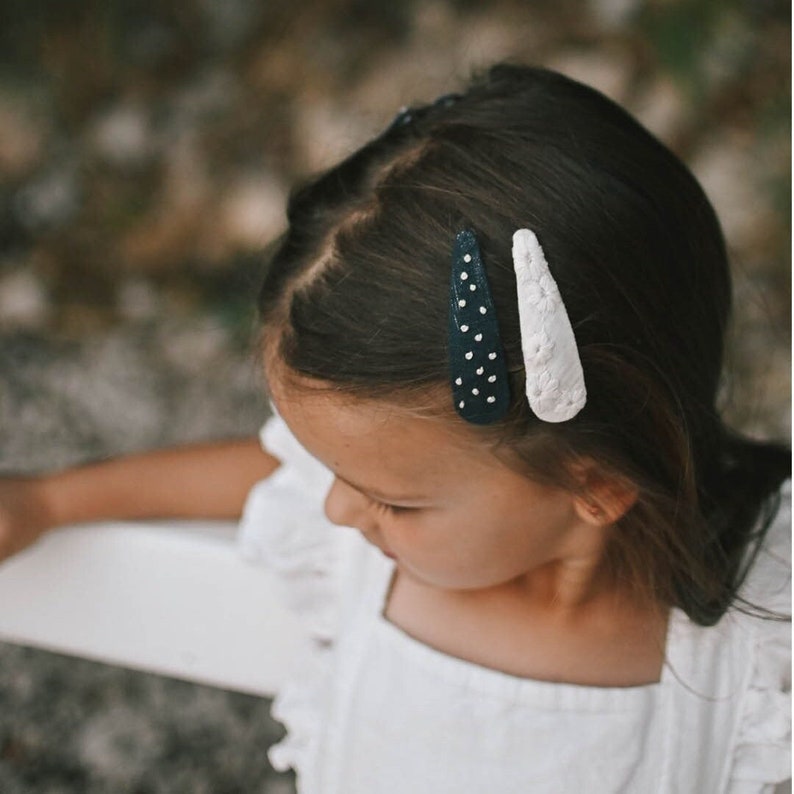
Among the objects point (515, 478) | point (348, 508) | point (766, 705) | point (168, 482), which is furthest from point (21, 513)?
point (766, 705)

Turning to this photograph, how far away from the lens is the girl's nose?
83 cm

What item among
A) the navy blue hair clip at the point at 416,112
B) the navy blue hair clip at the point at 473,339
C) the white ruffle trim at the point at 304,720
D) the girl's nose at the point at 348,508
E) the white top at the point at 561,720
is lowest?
→ the white ruffle trim at the point at 304,720

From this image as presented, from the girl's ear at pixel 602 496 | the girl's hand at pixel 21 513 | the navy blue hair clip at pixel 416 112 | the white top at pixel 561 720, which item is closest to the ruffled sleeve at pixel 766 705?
the white top at pixel 561 720

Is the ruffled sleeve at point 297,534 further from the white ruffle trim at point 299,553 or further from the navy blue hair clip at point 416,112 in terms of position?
the navy blue hair clip at point 416,112

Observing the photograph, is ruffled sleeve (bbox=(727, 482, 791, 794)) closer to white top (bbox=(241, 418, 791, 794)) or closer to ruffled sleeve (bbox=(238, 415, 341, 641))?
white top (bbox=(241, 418, 791, 794))

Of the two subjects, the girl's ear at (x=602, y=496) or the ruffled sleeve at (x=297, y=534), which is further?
the ruffled sleeve at (x=297, y=534)

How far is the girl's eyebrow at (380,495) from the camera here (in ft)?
2.57

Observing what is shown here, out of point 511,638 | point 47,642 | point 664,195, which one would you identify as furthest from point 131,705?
point 664,195

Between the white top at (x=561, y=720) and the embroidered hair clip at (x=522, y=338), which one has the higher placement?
the embroidered hair clip at (x=522, y=338)

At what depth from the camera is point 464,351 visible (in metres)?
0.70

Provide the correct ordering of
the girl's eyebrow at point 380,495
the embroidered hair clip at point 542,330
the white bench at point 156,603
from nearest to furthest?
the embroidered hair clip at point 542,330, the girl's eyebrow at point 380,495, the white bench at point 156,603

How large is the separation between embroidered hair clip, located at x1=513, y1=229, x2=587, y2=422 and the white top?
302 mm

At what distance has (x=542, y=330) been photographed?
68 cm

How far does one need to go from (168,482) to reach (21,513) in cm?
14
